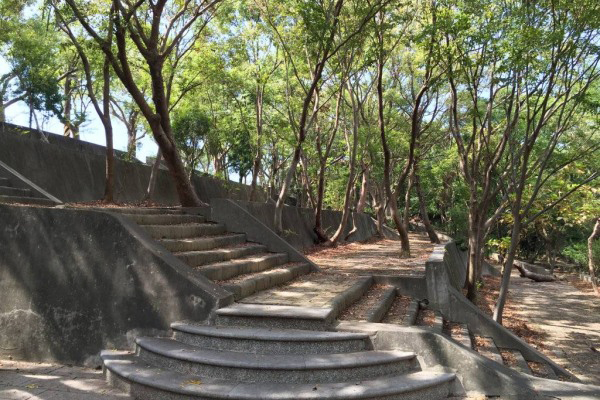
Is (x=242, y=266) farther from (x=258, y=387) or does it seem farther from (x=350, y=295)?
(x=258, y=387)

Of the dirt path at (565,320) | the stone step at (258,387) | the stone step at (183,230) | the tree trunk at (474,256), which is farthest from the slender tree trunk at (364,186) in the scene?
the stone step at (258,387)

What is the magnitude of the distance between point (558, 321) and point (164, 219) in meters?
9.66

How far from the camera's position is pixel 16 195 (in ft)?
24.5

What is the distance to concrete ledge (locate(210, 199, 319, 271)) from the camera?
8633 mm

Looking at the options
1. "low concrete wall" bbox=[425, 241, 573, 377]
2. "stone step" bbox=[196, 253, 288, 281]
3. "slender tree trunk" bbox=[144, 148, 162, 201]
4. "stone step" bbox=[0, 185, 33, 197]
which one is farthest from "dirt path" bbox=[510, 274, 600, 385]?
"slender tree trunk" bbox=[144, 148, 162, 201]

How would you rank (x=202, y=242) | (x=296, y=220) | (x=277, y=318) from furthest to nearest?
1. (x=296, y=220)
2. (x=202, y=242)
3. (x=277, y=318)

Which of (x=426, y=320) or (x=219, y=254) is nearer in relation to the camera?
(x=426, y=320)

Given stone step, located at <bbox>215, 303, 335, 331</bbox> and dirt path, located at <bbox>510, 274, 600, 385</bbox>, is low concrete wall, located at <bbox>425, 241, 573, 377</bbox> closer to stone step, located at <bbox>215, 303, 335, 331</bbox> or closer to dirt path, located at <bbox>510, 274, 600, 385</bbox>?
dirt path, located at <bbox>510, 274, 600, 385</bbox>

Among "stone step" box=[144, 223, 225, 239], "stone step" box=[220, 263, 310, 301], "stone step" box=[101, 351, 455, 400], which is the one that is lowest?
"stone step" box=[101, 351, 455, 400]

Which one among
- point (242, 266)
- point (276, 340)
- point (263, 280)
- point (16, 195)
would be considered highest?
point (16, 195)

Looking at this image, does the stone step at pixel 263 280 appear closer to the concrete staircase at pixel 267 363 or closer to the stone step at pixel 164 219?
the concrete staircase at pixel 267 363

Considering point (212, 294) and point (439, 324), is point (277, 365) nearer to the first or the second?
point (212, 294)

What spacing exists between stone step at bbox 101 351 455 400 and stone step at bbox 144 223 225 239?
214cm

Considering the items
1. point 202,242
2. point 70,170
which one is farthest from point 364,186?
point 202,242
